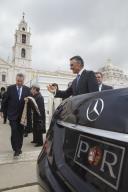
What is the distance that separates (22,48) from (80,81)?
81735mm

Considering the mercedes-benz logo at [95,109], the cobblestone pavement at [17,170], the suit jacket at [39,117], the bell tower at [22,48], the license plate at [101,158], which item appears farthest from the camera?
the bell tower at [22,48]

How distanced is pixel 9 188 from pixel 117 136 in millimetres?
2949

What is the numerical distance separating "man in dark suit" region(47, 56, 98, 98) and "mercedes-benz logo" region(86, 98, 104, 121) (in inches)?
95.4

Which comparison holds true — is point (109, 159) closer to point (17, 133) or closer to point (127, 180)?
point (127, 180)

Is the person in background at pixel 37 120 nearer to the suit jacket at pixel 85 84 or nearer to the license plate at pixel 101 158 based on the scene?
the suit jacket at pixel 85 84

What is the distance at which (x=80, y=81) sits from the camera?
393 centimetres

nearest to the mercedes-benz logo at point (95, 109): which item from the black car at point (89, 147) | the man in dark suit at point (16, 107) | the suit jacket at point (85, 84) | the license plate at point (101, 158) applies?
the black car at point (89, 147)

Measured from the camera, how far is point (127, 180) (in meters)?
1.02

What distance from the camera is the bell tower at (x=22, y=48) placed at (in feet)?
266

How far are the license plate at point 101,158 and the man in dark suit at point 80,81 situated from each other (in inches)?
97.4

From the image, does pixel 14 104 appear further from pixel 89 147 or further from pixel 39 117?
pixel 89 147

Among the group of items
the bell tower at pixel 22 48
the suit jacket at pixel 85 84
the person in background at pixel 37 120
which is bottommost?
the person in background at pixel 37 120

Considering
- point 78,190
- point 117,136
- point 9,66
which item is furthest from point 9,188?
point 9,66

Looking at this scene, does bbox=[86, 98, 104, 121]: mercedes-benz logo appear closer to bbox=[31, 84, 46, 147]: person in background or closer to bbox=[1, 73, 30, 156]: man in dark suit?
bbox=[1, 73, 30, 156]: man in dark suit
